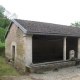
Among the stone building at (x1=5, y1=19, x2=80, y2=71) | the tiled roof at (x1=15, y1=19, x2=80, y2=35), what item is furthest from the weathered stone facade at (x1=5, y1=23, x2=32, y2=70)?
the tiled roof at (x1=15, y1=19, x2=80, y2=35)

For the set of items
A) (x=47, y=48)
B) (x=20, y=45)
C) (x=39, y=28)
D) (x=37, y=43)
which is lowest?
(x=47, y=48)

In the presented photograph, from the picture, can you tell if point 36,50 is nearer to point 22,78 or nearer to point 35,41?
point 35,41

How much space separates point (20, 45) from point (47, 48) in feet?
19.8

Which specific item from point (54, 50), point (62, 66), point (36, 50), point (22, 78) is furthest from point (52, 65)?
point (54, 50)

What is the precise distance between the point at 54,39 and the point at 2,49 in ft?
28.4

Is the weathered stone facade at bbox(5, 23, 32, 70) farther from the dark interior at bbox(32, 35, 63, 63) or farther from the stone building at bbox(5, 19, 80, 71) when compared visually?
the dark interior at bbox(32, 35, 63, 63)

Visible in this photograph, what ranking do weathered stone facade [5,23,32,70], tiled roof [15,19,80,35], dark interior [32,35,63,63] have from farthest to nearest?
dark interior [32,35,63,63] → tiled roof [15,19,80,35] → weathered stone facade [5,23,32,70]

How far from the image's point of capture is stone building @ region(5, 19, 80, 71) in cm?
1176

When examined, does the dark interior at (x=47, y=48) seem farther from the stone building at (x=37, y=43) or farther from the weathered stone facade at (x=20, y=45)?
the weathered stone facade at (x=20, y=45)

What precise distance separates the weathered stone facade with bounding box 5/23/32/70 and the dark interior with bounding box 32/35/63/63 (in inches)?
119

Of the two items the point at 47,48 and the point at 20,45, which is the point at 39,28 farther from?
the point at 47,48

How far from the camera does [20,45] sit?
12938mm

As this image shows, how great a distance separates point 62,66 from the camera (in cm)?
1301

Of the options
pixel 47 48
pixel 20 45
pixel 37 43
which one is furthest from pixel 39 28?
pixel 47 48
